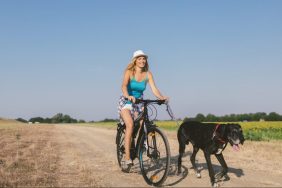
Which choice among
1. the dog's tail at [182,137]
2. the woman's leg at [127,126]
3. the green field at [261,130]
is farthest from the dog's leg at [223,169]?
the green field at [261,130]

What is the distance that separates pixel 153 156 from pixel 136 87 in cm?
139

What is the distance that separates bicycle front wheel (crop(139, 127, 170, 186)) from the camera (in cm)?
737

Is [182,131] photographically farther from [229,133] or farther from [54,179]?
[54,179]

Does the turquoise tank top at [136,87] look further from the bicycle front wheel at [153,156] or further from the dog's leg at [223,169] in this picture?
the dog's leg at [223,169]

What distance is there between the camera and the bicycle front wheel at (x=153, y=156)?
7.37 metres

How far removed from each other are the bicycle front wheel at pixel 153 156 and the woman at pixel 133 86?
18.3 inches

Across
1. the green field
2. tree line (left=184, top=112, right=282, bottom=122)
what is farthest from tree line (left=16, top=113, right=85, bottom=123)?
the green field

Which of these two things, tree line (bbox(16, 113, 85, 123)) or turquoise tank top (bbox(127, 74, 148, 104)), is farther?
tree line (bbox(16, 113, 85, 123))

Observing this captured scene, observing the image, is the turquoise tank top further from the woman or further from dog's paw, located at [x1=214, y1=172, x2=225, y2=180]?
dog's paw, located at [x1=214, y1=172, x2=225, y2=180]

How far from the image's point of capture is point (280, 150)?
14.4m

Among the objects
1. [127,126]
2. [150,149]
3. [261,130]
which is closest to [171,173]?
[150,149]

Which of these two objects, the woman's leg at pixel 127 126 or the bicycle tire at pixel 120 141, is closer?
the woman's leg at pixel 127 126

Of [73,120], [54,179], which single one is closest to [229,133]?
[54,179]

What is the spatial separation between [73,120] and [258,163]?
466 ft
